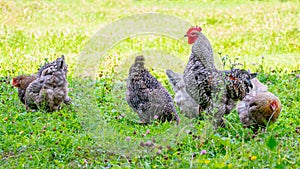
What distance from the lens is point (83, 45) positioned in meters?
12.3

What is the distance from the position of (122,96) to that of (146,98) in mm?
1178

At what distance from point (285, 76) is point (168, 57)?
84.1 inches

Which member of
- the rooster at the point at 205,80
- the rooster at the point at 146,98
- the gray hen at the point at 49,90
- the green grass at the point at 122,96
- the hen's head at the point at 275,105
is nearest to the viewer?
the green grass at the point at 122,96

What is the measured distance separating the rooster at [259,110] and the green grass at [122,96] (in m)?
0.16

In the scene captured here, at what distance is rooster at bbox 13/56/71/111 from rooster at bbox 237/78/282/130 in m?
2.64

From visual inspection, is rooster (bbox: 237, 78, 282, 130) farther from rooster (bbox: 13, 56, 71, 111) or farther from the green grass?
rooster (bbox: 13, 56, 71, 111)

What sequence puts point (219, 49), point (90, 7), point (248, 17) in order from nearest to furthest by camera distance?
point (219, 49) < point (248, 17) < point (90, 7)

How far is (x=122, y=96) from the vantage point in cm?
812

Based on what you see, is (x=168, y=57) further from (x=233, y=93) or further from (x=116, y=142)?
(x=116, y=142)

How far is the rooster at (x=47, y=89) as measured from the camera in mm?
7613

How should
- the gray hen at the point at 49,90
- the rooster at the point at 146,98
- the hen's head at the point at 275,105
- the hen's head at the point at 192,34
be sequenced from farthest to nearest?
the gray hen at the point at 49,90, the rooster at the point at 146,98, the hen's head at the point at 192,34, the hen's head at the point at 275,105

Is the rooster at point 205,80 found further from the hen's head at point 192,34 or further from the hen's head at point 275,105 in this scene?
the hen's head at point 275,105

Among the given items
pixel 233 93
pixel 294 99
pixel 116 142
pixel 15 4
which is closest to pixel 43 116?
pixel 116 142

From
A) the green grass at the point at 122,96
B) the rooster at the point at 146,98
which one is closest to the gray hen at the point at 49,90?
the green grass at the point at 122,96
